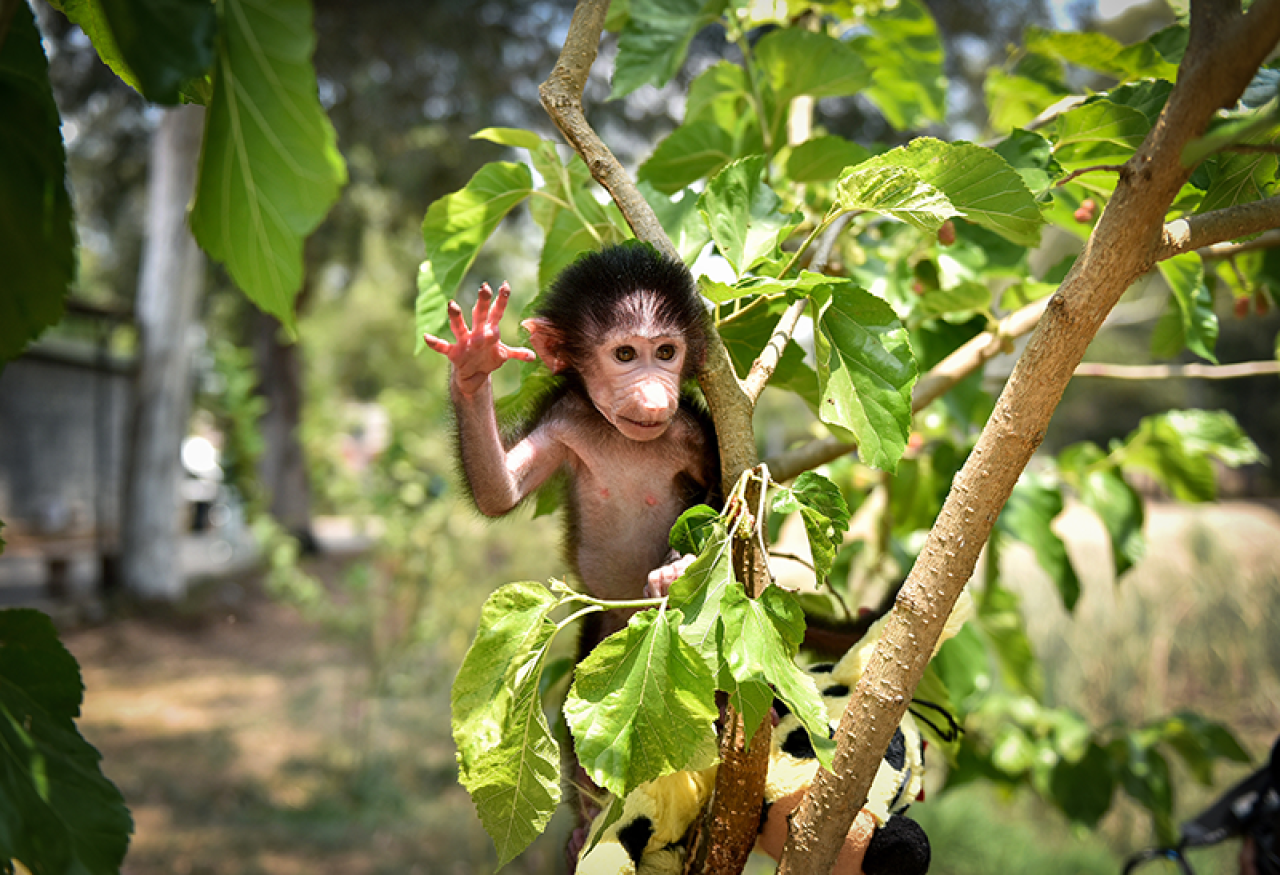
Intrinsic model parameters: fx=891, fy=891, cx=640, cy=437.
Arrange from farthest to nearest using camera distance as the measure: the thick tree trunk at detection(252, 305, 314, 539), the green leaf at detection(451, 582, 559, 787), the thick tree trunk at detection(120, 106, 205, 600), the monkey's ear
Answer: the thick tree trunk at detection(252, 305, 314, 539) < the thick tree trunk at detection(120, 106, 205, 600) < the monkey's ear < the green leaf at detection(451, 582, 559, 787)

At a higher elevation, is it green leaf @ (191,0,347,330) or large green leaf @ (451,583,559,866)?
green leaf @ (191,0,347,330)

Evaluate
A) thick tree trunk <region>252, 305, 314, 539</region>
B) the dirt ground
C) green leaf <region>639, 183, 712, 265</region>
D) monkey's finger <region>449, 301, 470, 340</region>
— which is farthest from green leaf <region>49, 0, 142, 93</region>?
thick tree trunk <region>252, 305, 314, 539</region>

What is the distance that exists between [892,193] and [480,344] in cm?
43

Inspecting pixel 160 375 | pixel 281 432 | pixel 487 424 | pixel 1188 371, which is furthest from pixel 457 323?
pixel 281 432

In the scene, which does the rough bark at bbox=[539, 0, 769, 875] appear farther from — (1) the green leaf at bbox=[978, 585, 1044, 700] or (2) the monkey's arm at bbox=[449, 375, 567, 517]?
(1) the green leaf at bbox=[978, 585, 1044, 700]

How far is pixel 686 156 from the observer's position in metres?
1.29

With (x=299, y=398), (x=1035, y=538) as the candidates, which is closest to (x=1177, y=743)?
(x=1035, y=538)

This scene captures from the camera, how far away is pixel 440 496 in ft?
18.5

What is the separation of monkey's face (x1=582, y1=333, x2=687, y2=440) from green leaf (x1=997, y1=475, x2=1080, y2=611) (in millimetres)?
852

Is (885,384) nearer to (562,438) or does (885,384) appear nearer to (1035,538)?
(562,438)

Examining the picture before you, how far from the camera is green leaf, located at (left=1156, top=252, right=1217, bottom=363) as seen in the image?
1146 millimetres

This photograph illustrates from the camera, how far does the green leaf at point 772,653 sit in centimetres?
68

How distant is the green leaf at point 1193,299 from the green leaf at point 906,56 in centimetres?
60

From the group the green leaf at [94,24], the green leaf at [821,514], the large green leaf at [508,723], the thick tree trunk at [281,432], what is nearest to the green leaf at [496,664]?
the large green leaf at [508,723]
